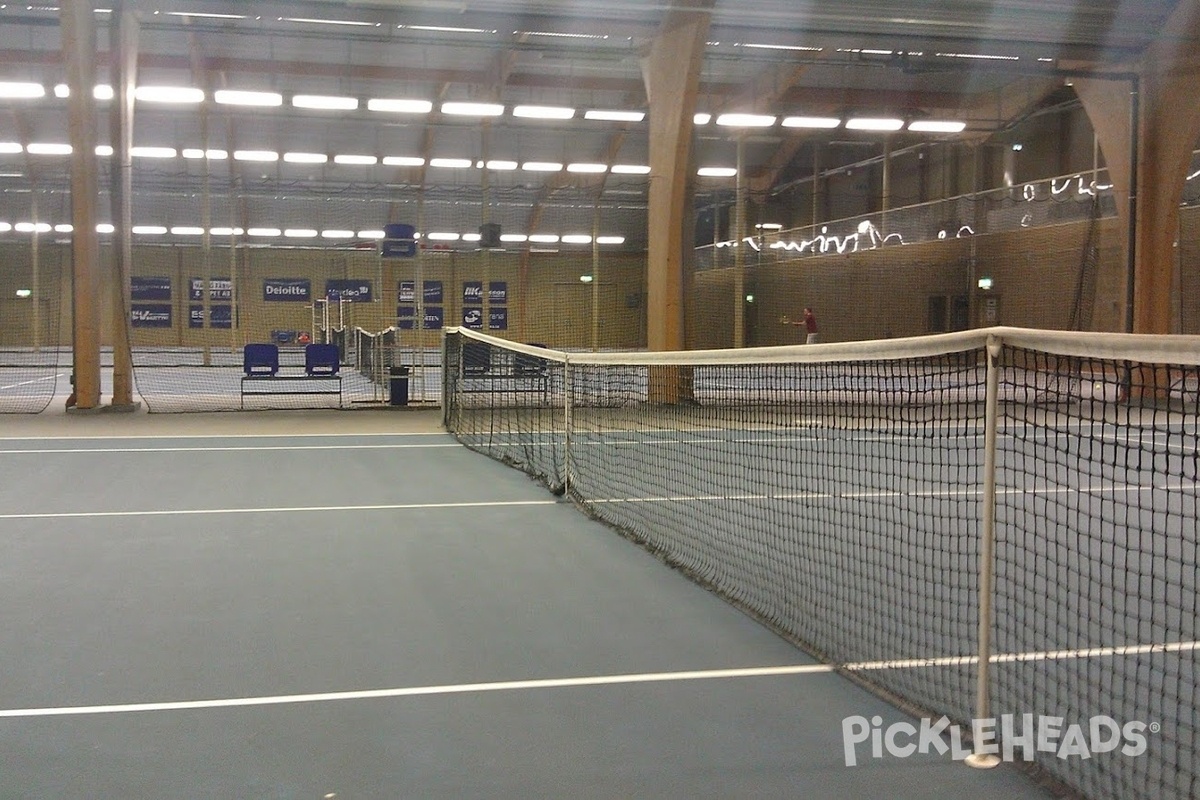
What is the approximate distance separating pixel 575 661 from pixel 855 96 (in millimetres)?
24392

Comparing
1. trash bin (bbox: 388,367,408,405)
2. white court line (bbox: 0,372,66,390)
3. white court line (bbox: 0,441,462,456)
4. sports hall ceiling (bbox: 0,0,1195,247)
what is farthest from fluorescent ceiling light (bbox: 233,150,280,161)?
white court line (bbox: 0,441,462,456)

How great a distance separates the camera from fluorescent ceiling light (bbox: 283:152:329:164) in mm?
27905

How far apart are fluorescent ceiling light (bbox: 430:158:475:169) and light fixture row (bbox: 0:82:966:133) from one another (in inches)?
176

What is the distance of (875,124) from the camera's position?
77.3ft

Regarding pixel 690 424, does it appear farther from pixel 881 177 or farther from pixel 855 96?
pixel 881 177

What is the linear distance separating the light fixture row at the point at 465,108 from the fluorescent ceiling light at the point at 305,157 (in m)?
2.68

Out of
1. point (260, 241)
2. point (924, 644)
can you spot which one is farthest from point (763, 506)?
point (260, 241)

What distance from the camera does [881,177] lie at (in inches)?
1280

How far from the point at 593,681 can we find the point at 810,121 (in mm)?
22778

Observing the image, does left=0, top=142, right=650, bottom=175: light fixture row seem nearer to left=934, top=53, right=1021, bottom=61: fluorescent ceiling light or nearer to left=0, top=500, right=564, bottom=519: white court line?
left=934, top=53, right=1021, bottom=61: fluorescent ceiling light

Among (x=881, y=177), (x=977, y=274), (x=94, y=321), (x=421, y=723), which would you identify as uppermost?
(x=881, y=177)

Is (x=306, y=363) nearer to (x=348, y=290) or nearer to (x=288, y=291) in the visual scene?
(x=348, y=290)

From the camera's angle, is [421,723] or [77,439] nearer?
[421,723]

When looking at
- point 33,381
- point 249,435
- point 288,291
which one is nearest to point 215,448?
point 249,435
